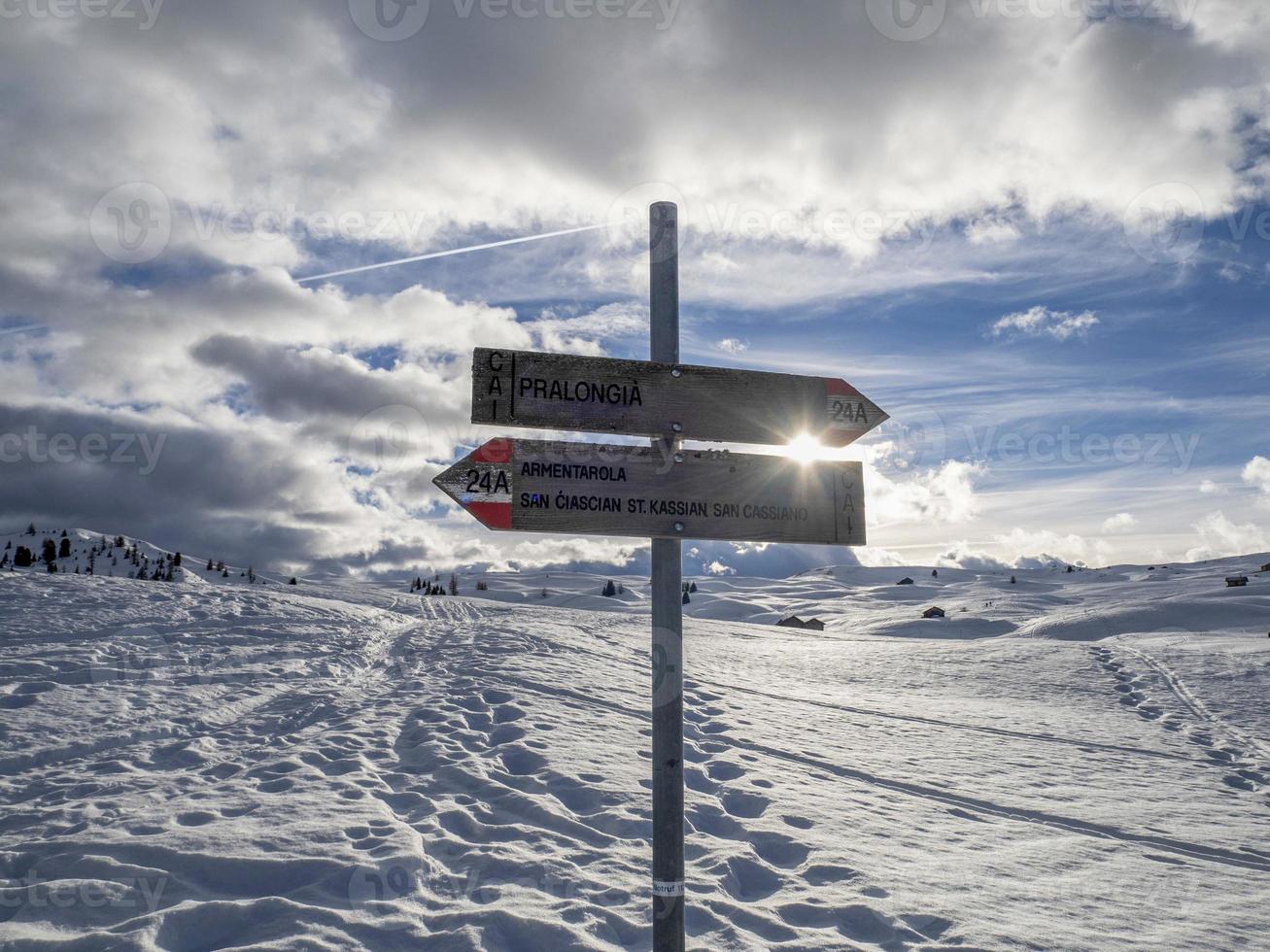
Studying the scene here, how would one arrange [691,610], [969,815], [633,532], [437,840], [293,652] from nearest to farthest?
1. [633,532]
2. [437,840]
3. [969,815]
4. [293,652]
5. [691,610]

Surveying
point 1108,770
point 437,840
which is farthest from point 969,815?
point 437,840

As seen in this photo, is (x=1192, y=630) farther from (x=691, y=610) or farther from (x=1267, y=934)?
(x=691, y=610)

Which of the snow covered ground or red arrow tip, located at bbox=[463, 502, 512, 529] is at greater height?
red arrow tip, located at bbox=[463, 502, 512, 529]

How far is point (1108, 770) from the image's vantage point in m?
9.37

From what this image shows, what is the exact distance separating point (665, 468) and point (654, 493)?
14 centimetres

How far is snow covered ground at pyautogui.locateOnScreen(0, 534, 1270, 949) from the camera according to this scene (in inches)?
188

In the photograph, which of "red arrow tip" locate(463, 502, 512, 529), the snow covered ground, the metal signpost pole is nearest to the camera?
the metal signpost pole

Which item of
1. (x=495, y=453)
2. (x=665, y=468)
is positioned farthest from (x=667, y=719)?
(x=495, y=453)

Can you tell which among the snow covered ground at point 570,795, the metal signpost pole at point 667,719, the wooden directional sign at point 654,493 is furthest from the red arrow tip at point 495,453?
the snow covered ground at point 570,795

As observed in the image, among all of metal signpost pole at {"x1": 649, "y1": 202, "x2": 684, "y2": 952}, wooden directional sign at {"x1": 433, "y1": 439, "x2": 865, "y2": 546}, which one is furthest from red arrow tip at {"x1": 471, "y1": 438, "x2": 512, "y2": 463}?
metal signpost pole at {"x1": 649, "y1": 202, "x2": 684, "y2": 952}

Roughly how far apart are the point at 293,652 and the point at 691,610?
120ft

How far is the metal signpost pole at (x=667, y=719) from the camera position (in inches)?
128

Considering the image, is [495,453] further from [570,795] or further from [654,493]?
[570,795]

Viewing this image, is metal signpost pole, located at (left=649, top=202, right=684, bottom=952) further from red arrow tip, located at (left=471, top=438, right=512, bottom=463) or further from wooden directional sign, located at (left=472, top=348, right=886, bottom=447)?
red arrow tip, located at (left=471, top=438, right=512, bottom=463)
